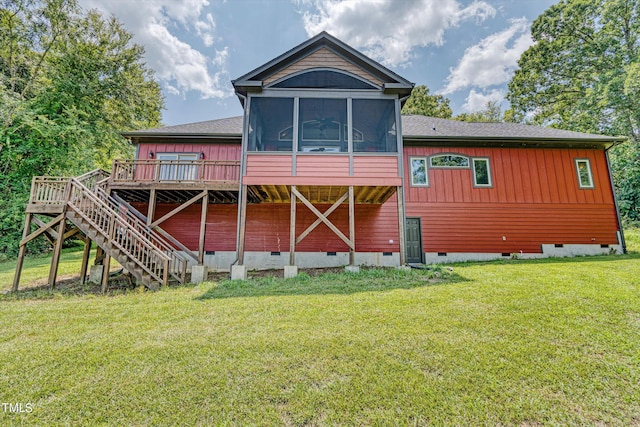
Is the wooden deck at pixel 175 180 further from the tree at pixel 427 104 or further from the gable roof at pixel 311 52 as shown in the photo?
the tree at pixel 427 104

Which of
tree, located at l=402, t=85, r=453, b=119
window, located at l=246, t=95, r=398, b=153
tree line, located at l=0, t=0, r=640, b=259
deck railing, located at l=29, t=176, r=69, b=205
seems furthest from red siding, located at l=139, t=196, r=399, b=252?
tree, located at l=402, t=85, r=453, b=119

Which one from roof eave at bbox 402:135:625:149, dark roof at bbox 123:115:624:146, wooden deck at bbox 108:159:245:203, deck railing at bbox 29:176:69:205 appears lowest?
deck railing at bbox 29:176:69:205

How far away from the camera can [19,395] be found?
94.7 inches

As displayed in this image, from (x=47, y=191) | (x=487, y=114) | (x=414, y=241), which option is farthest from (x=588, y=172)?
(x=487, y=114)

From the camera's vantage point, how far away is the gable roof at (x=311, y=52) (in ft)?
25.6

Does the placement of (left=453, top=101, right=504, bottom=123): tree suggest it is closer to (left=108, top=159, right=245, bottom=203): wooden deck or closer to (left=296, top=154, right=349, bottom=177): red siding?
(left=296, top=154, right=349, bottom=177): red siding

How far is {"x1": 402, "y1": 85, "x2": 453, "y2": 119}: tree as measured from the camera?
25359mm

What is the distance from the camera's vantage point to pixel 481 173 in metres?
10.6

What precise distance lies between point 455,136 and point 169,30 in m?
16.0

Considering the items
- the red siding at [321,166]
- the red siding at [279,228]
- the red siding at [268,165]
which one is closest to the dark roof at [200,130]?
the red siding at [279,228]

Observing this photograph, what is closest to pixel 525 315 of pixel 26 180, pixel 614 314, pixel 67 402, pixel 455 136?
pixel 614 314

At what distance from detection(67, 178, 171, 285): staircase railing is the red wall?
8.62 m

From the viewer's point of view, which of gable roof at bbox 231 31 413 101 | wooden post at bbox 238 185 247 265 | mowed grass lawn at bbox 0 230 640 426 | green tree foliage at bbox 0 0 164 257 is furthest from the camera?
green tree foliage at bbox 0 0 164 257

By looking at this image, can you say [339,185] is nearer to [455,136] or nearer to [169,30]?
[455,136]
